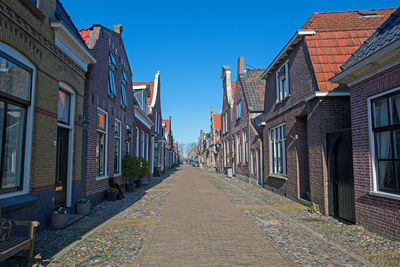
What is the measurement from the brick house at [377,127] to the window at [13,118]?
7.13 metres

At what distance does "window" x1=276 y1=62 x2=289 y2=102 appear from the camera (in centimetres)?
1111

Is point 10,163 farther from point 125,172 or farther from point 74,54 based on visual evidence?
point 125,172

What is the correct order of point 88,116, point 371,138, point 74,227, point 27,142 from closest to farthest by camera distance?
point 27,142 → point 371,138 → point 74,227 → point 88,116

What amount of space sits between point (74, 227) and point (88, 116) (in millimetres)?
3589

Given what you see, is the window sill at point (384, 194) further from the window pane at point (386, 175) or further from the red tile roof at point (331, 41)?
the red tile roof at point (331, 41)

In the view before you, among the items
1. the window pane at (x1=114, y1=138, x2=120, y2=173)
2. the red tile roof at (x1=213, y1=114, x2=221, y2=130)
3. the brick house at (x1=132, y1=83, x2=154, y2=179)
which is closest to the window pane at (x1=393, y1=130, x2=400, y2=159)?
the window pane at (x1=114, y1=138, x2=120, y2=173)

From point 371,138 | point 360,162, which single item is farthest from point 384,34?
point 360,162

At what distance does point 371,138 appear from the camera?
20.1ft

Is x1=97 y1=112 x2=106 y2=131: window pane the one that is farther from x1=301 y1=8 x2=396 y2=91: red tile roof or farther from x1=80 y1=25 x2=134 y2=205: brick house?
x1=301 y1=8 x2=396 y2=91: red tile roof

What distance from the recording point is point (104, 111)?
1040 centimetres

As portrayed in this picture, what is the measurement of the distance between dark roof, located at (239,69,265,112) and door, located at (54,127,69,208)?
43.1 ft

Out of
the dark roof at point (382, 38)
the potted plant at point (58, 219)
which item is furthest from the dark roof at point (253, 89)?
the potted plant at point (58, 219)

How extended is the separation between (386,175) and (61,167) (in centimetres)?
788

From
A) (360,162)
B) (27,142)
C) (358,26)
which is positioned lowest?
(360,162)
